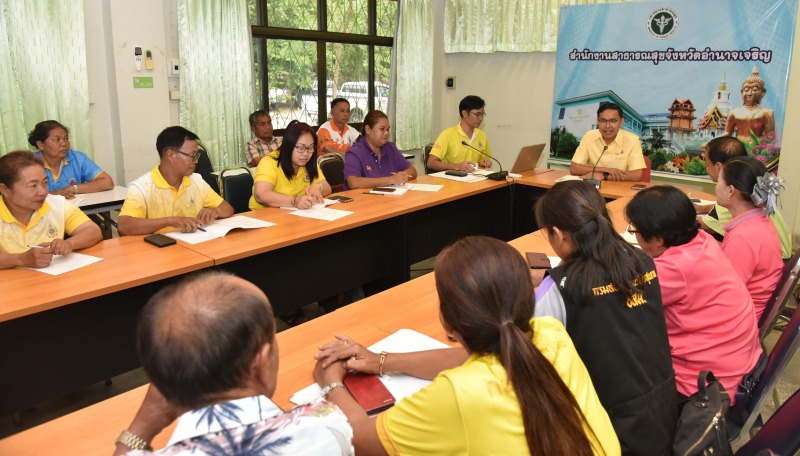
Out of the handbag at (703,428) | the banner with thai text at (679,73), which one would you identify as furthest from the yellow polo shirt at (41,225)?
the banner with thai text at (679,73)

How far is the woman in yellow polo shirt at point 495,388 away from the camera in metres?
0.95

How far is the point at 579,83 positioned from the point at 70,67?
14.0ft

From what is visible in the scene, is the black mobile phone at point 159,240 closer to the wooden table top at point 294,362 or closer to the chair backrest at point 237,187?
the chair backrest at point 237,187

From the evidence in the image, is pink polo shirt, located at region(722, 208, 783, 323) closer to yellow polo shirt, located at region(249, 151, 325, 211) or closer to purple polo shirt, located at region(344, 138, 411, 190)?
yellow polo shirt, located at region(249, 151, 325, 211)

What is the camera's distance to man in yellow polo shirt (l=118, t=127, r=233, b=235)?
2.78m

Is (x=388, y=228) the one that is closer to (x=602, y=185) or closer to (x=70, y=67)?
(x=602, y=185)

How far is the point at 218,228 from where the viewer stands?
2811 mm

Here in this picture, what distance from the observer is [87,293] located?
2.03 m

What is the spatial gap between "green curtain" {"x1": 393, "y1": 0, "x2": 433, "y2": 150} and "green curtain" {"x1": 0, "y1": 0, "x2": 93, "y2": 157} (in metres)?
3.22

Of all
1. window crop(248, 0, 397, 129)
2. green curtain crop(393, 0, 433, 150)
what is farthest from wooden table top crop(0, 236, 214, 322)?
green curtain crop(393, 0, 433, 150)

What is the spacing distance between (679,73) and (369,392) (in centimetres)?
455

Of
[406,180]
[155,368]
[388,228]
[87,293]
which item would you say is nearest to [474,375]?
[155,368]

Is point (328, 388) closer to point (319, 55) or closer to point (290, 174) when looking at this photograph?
point (290, 174)

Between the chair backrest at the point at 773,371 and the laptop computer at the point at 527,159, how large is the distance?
10.2 ft
